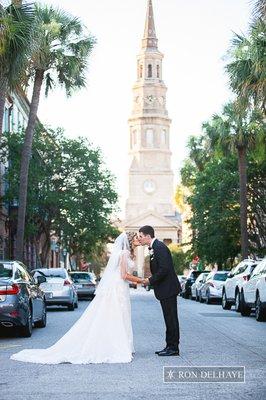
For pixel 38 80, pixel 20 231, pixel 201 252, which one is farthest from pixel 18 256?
pixel 201 252

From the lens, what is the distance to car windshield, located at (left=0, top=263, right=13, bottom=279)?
58.0 feet

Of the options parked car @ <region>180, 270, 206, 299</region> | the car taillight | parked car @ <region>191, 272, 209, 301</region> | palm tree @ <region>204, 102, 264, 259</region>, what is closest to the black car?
parked car @ <region>180, 270, 206, 299</region>

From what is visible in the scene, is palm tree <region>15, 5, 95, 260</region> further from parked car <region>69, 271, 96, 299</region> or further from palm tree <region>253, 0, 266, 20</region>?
palm tree <region>253, 0, 266, 20</region>

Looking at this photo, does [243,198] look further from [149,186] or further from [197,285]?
[149,186]

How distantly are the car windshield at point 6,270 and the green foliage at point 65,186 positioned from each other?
29.4m

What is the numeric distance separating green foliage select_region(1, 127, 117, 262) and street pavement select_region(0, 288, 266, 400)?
29015mm

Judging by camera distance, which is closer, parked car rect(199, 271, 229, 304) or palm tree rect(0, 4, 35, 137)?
palm tree rect(0, 4, 35, 137)

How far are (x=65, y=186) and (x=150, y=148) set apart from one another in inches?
3905

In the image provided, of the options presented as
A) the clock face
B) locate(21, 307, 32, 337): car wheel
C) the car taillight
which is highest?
the clock face

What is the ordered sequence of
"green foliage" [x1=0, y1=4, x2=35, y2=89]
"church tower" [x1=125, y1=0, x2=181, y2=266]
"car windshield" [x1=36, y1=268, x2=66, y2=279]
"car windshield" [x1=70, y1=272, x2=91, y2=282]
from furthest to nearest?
"church tower" [x1=125, y1=0, x2=181, y2=266] < "car windshield" [x1=70, y1=272, x2=91, y2=282] < "car windshield" [x1=36, y1=268, x2=66, y2=279] < "green foliage" [x1=0, y1=4, x2=35, y2=89]

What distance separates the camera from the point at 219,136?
151 ft

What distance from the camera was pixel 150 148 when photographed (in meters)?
148

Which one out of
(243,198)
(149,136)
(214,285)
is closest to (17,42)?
(214,285)

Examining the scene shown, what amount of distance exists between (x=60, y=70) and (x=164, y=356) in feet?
82.5
